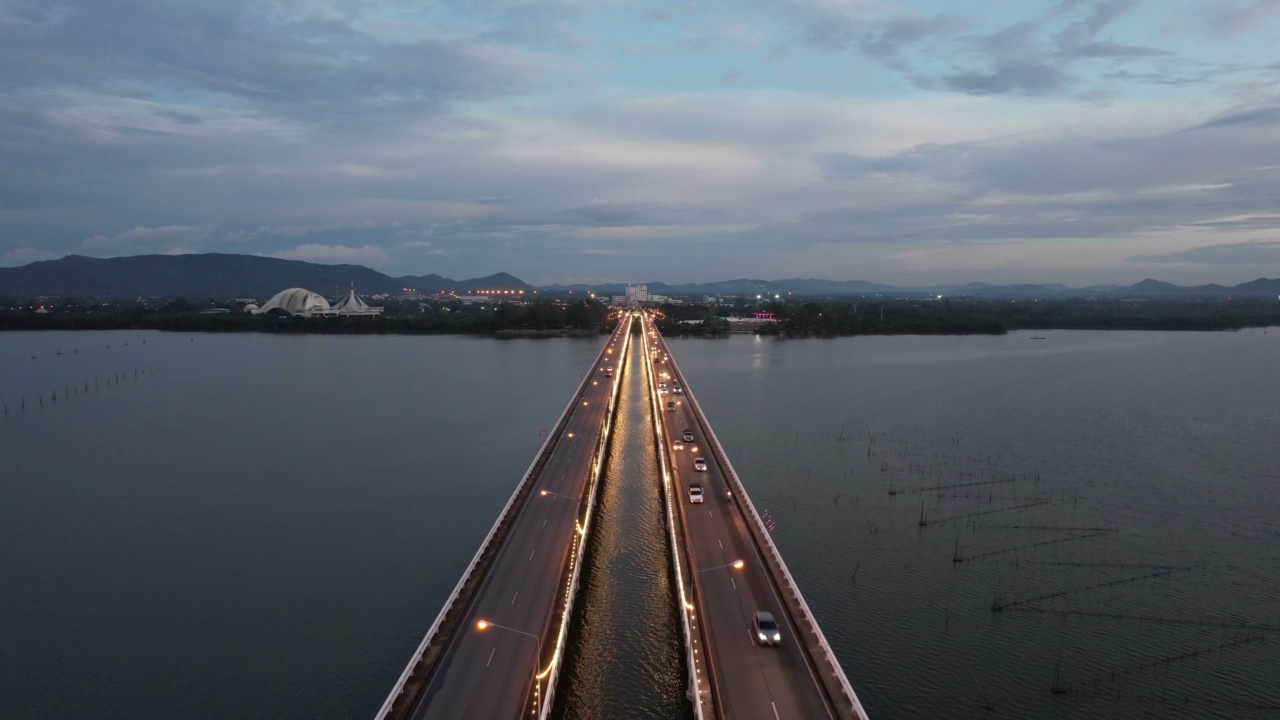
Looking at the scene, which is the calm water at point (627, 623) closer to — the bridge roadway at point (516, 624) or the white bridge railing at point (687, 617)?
the white bridge railing at point (687, 617)

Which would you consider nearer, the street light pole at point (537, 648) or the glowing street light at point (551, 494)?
the street light pole at point (537, 648)

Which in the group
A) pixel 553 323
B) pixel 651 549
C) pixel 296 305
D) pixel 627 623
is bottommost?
pixel 627 623

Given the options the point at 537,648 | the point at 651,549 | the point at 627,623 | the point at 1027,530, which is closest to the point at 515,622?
the point at 537,648

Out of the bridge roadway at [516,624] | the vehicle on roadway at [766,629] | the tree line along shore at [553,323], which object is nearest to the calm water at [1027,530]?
the vehicle on roadway at [766,629]

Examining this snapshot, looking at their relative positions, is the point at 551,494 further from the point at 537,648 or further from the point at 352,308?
the point at 352,308

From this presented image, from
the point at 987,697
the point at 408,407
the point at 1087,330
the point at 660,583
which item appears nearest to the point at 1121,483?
the point at 987,697
